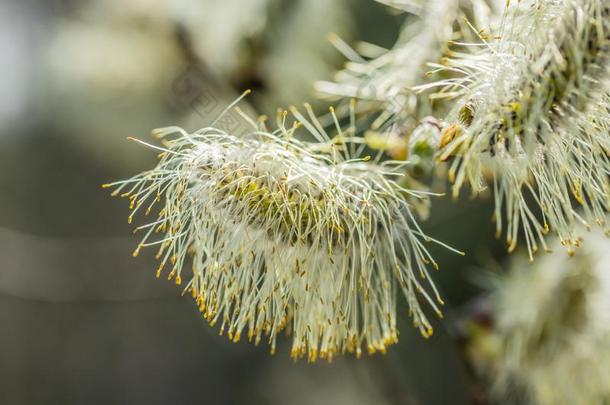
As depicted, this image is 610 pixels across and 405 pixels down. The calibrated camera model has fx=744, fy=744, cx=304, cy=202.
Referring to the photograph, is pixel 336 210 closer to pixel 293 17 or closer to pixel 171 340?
pixel 293 17

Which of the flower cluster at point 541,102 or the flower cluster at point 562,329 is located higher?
the flower cluster at point 541,102

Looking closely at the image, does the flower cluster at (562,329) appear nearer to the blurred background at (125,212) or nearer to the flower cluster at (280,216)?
the blurred background at (125,212)

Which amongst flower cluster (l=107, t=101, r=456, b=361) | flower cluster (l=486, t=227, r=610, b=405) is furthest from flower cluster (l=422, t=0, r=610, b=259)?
flower cluster (l=486, t=227, r=610, b=405)

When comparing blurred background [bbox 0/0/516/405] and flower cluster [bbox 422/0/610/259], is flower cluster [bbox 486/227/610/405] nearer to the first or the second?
blurred background [bbox 0/0/516/405]

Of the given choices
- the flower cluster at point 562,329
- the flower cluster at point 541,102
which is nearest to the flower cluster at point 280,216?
the flower cluster at point 541,102

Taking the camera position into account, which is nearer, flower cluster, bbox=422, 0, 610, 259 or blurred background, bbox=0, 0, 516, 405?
flower cluster, bbox=422, 0, 610, 259

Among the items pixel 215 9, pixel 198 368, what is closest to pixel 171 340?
pixel 198 368

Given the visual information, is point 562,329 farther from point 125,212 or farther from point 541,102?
point 125,212

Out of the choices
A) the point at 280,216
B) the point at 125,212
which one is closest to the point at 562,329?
the point at 280,216
